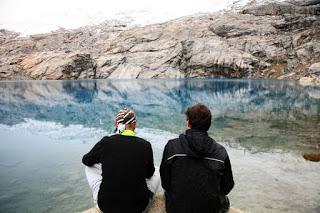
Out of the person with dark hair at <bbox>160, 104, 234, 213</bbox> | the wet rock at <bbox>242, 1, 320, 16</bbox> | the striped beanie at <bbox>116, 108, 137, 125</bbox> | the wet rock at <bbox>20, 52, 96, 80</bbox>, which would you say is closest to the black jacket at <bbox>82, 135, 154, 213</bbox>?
the striped beanie at <bbox>116, 108, 137, 125</bbox>

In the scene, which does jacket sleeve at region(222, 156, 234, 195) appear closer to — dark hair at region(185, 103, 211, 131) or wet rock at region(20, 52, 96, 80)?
dark hair at region(185, 103, 211, 131)

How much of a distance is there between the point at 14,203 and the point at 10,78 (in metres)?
78.9

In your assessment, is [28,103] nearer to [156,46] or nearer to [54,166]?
[54,166]

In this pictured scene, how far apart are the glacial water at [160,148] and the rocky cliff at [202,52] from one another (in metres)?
52.6

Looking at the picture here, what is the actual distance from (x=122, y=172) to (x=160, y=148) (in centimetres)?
936

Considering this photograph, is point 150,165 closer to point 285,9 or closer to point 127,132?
point 127,132

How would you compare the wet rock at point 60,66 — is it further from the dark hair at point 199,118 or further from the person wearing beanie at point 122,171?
the dark hair at point 199,118

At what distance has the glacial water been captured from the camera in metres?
8.48

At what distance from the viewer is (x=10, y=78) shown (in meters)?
80.5

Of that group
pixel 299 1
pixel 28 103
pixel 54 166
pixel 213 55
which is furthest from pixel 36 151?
pixel 299 1

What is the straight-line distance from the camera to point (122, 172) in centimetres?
471

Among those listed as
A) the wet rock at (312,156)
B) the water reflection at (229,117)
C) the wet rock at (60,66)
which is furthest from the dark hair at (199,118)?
the wet rock at (60,66)

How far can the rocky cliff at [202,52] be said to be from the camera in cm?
7919

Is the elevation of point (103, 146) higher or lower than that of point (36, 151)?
higher
